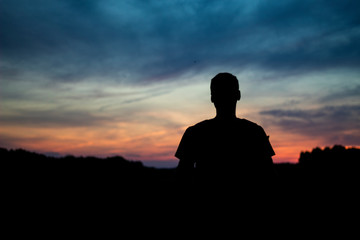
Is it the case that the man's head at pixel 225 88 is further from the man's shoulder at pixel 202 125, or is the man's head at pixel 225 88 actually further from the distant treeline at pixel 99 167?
the distant treeline at pixel 99 167

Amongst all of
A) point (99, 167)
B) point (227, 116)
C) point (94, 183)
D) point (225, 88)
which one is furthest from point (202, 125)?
point (99, 167)

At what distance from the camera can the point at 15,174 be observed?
15086 millimetres

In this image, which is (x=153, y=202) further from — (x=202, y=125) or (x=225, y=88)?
(x=225, y=88)

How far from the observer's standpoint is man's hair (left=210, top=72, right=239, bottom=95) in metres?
2.84

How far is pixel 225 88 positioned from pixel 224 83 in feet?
0.16

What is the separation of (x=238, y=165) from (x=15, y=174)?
15417 millimetres

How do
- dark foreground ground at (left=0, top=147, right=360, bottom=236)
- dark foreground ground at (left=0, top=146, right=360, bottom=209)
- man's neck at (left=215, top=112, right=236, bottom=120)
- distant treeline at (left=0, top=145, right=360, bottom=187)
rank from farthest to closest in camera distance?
distant treeline at (left=0, top=145, right=360, bottom=187) → dark foreground ground at (left=0, top=146, right=360, bottom=209) → man's neck at (left=215, top=112, right=236, bottom=120) → dark foreground ground at (left=0, top=147, right=360, bottom=236)

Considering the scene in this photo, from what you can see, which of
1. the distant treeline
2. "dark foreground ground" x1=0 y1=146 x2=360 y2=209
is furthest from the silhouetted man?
the distant treeline

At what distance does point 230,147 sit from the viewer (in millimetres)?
2748

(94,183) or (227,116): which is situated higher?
(227,116)

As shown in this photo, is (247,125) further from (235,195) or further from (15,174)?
(15,174)

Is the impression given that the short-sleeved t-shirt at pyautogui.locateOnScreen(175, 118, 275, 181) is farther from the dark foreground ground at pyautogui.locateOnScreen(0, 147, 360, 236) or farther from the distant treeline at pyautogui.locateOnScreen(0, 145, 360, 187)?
the distant treeline at pyautogui.locateOnScreen(0, 145, 360, 187)

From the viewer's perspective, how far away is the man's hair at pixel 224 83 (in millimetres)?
2838

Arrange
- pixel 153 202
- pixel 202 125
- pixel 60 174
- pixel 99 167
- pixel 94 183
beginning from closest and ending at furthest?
pixel 202 125, pixel 153 202, pixel 60 174, pixel 94 183, pixel 99 167
